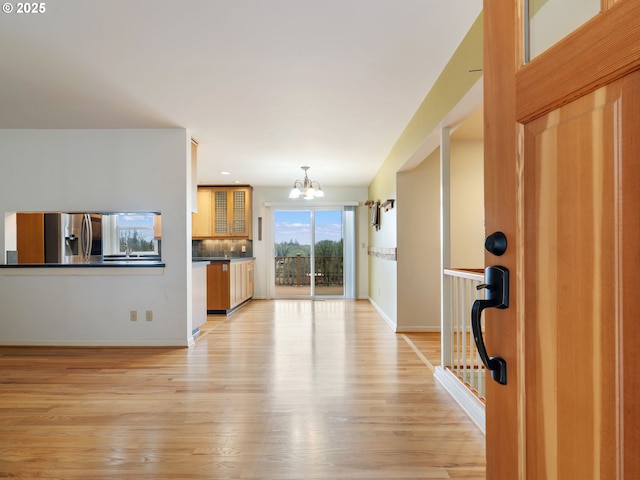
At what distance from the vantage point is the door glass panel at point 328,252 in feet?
26.6

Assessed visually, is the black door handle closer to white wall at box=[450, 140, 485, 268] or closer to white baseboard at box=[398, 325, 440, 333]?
white baseboard at box=[398, 325, 440, 333]

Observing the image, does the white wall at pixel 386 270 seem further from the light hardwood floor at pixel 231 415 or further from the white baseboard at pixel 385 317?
the light hardwood floor at pixel 231 415

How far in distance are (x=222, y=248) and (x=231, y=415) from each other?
5.78 metres

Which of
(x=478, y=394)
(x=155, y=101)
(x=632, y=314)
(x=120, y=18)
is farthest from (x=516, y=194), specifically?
(x=155, y=101)

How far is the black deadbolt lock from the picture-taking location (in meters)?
0.80

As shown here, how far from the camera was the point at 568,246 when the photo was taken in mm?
644

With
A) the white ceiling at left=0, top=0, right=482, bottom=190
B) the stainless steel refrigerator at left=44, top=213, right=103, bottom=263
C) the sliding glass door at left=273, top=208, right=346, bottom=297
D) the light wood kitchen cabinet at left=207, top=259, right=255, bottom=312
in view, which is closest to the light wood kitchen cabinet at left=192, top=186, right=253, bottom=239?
the sliding glass door at left=273, top=208, right=346, bottom=297

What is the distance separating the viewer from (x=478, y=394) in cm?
244

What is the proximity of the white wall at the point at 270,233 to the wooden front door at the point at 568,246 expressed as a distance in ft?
23.5

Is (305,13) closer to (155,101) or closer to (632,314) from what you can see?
(155,101)

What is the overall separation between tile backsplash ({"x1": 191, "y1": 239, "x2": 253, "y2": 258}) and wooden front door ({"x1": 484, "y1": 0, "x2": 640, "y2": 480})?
7372 mm

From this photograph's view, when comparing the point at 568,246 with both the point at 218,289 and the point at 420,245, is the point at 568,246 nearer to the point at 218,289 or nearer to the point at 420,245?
the point at 420,245

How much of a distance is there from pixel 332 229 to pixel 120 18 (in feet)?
20.5

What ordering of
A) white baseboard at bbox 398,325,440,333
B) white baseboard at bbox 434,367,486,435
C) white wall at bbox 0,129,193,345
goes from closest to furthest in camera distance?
white baseboard at bbox 434,367,486,435, white wall at bbox 0,129,193,345, white baseboard at bbox 398,325,440,333
